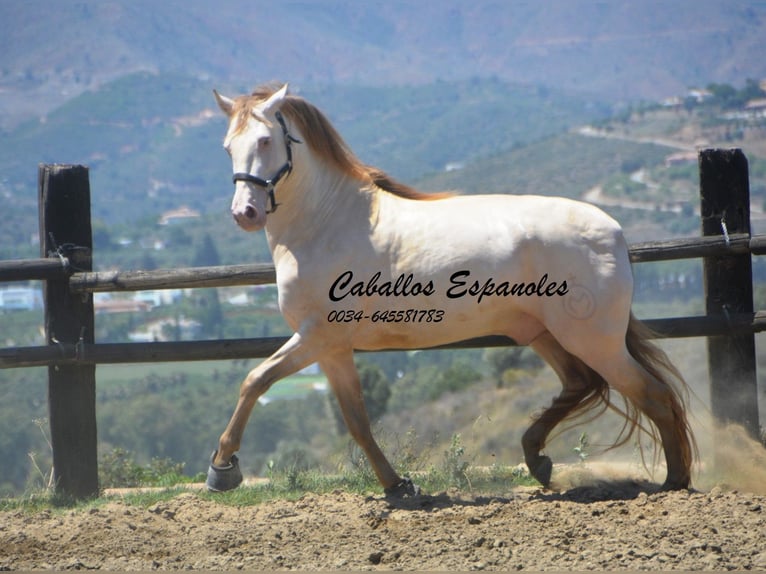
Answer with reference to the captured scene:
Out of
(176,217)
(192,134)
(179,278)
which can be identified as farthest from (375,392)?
(192,134)

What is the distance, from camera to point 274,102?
5.25 m

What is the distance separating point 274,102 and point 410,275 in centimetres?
115

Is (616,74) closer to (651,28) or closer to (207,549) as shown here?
(651,28)

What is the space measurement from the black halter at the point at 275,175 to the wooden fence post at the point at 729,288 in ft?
8.80

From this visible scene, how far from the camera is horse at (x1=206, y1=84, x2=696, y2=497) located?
525 cm

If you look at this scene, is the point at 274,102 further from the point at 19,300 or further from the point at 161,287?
the point at 19,300

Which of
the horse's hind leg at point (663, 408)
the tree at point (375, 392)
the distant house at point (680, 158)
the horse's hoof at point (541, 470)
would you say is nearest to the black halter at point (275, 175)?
the horse's hind leg at point (663, 408)

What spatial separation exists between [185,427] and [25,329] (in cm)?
804

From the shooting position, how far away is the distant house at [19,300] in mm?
45531

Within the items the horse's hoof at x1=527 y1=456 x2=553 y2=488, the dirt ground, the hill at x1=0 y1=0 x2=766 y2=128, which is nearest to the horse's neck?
the dirt ground

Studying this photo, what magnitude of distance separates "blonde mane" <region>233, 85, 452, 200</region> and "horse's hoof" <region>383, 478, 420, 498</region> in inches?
62.6

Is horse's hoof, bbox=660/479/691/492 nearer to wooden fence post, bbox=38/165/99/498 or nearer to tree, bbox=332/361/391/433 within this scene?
wooden fence post, bbox=38/165/99/498

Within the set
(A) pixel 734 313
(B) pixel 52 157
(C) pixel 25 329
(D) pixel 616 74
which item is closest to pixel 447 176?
(B) pixel 52 157

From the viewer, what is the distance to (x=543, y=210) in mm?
5387
